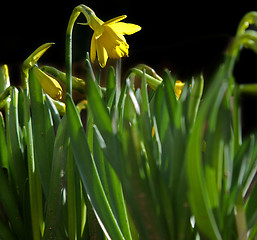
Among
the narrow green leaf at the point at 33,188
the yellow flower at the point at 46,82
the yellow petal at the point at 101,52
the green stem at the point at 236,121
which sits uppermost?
the yellow petal at the point at 101,52

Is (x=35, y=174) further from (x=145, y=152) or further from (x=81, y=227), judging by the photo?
(x=145, y=152)

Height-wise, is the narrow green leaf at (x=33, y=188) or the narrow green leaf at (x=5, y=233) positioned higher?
the narrow green leaf at (x=33, y=188)

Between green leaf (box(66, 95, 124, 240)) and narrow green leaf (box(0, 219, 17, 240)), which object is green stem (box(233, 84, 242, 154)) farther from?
narrow green leaf (box(0, 219, 17, 240))

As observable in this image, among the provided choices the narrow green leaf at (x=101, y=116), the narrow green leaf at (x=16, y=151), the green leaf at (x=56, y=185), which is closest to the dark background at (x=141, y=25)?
the narrow green leaf at (x=16, y=151)

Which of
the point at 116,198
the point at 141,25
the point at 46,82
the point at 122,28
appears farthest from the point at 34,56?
the point at 141,25

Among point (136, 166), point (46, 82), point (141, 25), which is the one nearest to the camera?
point (136, 166)

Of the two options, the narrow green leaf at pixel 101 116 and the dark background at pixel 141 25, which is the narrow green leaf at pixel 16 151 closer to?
the narrow green leaf at pixel 101 116

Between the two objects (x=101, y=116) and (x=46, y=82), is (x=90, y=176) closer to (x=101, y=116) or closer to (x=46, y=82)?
(x=101, y=116)

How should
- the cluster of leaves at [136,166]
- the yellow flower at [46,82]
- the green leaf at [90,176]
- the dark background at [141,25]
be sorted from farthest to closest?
1. the dark background at [141,25]
2. the yellow flower at [46,82]
3. the green leaf at [90,176]
4. the cluster of leaves at [136,166]
